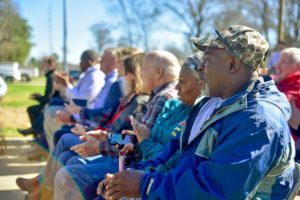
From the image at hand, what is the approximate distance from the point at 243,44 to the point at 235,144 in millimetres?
483

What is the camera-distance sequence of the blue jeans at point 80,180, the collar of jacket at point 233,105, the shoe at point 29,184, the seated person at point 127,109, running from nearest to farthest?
the collar of jacket at point 233,105
the blue jeans at point 80,180
the seated person at point 127,109
the shoe at point 29,184

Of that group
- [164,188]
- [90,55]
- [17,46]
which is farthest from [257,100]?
[17,46]

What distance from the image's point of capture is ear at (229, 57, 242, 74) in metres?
2.06

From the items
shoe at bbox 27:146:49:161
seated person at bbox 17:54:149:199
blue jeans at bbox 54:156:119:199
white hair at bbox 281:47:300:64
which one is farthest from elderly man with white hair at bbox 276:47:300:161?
shoe at bbox 27:146:49:161

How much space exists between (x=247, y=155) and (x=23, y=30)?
195 ft

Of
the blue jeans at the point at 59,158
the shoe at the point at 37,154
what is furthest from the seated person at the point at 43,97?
the blue jeans at the point at 59,158

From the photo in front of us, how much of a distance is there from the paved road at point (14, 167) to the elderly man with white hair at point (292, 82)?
2.75 meters

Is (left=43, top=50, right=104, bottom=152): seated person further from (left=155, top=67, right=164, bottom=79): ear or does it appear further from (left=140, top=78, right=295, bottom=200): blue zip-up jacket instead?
(left=140, top=78, right=295, bottom=200): blue zip-up jacket

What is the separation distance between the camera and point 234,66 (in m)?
2.07

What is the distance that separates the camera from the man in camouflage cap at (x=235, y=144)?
1.82m

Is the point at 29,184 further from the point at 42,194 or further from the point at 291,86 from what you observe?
the point at 291,86

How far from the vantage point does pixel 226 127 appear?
1.96 metres

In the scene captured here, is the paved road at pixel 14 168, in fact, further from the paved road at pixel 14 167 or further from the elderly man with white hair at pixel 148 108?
the elderly man with white hair at pixel 148 108

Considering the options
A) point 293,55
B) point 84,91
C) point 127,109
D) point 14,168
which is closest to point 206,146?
point 127,109
